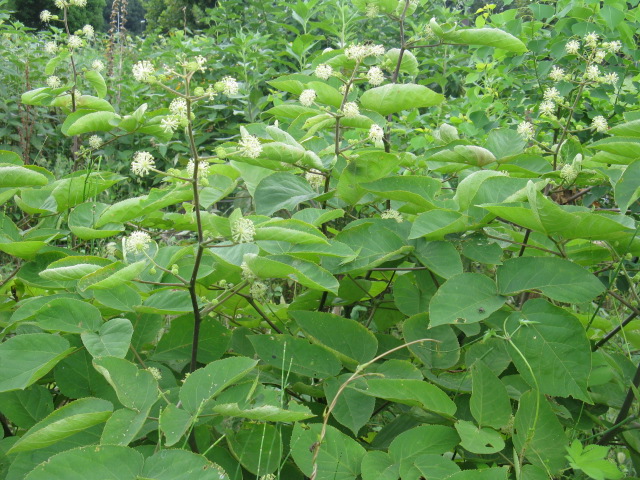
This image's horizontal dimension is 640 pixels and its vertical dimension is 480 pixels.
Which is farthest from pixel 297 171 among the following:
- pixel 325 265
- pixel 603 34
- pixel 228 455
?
pixel 603 34

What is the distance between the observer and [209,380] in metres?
0.96

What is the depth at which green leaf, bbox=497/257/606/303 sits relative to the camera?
1.07 meters

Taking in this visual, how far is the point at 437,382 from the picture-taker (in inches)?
45.2

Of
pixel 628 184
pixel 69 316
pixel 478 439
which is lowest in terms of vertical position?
pixel 478 439

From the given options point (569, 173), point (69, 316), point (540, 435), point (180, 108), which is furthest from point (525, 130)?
point (69, 316)

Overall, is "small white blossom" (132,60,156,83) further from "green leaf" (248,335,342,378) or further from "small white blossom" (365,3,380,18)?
"small white blossom" (365,3,380,18)

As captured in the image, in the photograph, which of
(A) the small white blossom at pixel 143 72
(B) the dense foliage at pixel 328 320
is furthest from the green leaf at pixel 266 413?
(A) the small white blossom at pixel 143 72

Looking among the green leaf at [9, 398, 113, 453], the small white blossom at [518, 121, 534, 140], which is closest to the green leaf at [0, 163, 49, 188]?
the green leaf at [9, 398, 113, 453]

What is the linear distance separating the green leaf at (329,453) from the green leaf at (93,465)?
259 millimetres

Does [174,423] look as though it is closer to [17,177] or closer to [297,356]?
[297,356]

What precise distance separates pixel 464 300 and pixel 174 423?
0.54m

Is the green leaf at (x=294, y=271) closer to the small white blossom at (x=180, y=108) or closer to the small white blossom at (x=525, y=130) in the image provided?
the small white blossom at (x=180, y=108)

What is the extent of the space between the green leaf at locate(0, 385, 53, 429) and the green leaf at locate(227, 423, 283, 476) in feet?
1.28

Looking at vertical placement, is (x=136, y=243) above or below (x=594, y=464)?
above
